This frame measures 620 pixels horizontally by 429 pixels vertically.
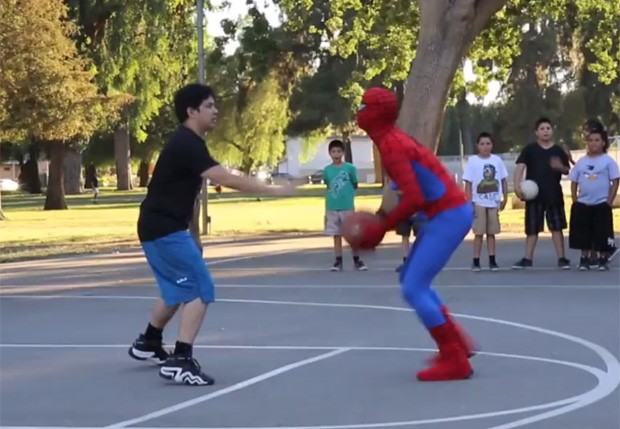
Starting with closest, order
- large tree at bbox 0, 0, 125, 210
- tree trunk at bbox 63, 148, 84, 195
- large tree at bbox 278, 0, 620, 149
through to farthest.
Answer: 1. large tree at bbox 278, 0, 620, 149
2. large tree at bbox 0, 0, 125, 210
3. tree trunk at bbox 63, 148, 84, 195

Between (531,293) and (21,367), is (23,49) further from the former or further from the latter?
(21,367)

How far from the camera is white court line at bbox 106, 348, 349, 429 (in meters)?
8.13

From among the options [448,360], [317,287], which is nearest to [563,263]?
[317,287]

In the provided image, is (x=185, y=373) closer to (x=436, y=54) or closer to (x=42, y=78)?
(x=436, y=54)

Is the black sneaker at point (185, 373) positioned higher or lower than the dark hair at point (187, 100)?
lower

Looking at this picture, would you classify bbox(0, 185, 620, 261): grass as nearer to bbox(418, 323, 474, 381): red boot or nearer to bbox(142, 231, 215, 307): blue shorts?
bbox(142, 231, 215, 307): blue shorts

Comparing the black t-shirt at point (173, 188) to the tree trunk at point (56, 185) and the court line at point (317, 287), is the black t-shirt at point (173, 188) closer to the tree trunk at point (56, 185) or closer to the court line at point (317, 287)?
the court line at point (317, 287)

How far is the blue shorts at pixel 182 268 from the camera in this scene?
9.48m

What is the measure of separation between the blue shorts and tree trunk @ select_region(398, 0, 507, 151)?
51.1 ft

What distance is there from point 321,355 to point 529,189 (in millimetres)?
7944

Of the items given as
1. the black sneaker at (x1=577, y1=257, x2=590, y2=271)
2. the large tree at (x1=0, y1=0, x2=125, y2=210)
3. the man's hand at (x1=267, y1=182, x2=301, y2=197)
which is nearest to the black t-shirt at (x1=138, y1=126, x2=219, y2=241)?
the man's hand at (x1=267, y1=182, x2=301, y2=197)

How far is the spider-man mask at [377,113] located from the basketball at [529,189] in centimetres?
891

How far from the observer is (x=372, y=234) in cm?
899

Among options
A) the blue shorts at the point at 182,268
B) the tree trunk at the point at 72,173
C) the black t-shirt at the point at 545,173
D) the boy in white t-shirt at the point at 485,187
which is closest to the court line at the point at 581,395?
the blue shorts at the point at 182,268
